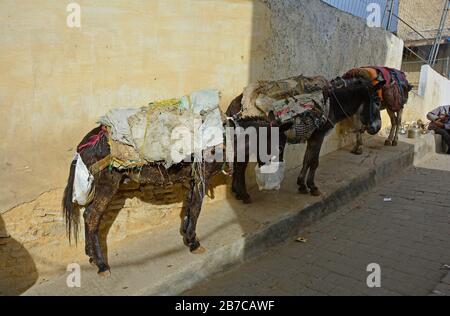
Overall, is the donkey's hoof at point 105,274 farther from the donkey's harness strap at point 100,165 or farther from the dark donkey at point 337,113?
the dark donkey at point 337,113

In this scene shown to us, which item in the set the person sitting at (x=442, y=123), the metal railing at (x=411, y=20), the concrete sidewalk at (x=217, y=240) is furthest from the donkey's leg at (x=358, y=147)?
the person sitting at (x=442, y=123)

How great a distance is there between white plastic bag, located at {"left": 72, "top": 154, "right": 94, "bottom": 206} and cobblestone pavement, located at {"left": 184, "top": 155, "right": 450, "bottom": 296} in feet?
3.92

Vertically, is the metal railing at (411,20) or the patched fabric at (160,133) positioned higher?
the metal railing at (411,20)

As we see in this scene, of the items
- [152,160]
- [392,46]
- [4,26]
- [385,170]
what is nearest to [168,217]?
[152,160]

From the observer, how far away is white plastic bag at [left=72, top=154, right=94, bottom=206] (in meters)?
2.92

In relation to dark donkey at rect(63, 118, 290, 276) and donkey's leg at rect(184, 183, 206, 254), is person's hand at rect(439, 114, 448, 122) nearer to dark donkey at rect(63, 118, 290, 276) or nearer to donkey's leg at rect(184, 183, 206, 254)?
dark donkey at rect(63, 118, 290, 276)

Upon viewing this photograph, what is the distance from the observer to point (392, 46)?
8305 millimetres

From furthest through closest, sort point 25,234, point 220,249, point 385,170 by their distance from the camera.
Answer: point 385,170
point 220,249
point 25,234

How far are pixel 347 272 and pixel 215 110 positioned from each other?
1912 millimetres

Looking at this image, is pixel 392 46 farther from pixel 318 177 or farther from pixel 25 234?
pixel 25 234

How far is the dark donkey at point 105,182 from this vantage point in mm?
2963

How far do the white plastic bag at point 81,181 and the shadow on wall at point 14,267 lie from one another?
0.66 m

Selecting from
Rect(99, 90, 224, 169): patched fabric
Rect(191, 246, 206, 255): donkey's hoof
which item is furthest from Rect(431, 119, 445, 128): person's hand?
Rect(191, 246, 206, 255): donkey's hoof

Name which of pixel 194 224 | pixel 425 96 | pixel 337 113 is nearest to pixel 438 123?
pixel 425 96
